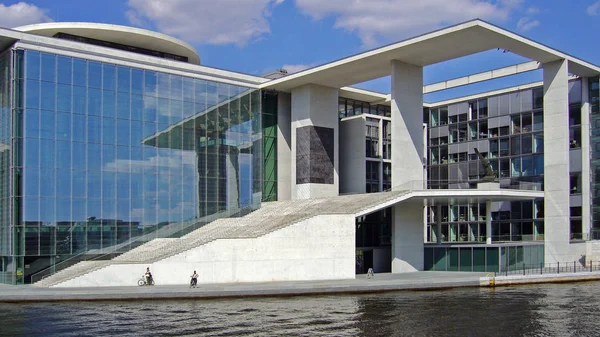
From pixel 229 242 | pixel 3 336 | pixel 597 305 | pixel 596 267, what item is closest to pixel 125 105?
pixel 229 242

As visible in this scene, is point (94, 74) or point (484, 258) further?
point (484, 258)

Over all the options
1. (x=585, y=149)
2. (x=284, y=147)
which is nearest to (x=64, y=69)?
(x=284, y=147)

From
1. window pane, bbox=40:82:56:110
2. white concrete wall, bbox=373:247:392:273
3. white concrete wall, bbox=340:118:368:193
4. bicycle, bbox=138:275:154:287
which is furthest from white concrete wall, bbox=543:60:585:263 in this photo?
window pane, bbox=40:82:56:110

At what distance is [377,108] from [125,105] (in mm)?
27159

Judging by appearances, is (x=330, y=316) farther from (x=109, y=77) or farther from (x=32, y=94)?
(x=109, y=77)

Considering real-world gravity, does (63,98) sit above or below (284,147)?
above

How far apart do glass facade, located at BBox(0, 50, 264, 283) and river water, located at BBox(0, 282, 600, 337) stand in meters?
12.5

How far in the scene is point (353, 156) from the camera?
59.2 metres

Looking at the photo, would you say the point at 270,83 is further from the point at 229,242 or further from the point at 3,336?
the point at 3,336

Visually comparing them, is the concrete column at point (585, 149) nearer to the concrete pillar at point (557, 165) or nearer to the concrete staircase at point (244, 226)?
the concrete pillar at point (557, 165)

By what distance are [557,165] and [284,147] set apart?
880 inches

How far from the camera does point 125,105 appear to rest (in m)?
49.4

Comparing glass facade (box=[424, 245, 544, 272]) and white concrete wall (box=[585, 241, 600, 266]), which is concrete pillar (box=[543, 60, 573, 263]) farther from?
white concrete wall (box=[585, 241, 600, 266])

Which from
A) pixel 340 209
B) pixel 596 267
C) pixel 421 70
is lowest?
pixel 596 267
